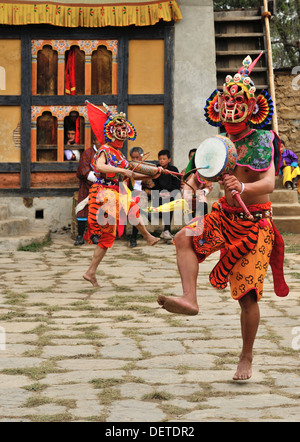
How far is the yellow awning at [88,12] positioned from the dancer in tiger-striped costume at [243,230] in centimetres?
836

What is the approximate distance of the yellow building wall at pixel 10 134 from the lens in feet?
41.4

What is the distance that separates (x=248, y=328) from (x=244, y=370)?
24 cm

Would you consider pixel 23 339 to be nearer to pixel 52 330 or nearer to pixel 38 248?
pixel 52 330

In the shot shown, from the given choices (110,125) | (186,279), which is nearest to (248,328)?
(186,279)

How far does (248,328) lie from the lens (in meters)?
4.20

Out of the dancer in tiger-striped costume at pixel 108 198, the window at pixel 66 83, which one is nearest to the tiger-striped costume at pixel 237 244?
the dancer in tiger-striped costume at pixel 108 198

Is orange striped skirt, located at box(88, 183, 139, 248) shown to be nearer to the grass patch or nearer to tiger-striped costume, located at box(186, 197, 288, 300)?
the grass patch

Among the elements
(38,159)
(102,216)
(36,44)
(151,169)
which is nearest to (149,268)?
(102,216)

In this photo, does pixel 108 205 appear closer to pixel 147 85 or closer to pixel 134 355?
pixel 134 355

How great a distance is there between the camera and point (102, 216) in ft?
25.1

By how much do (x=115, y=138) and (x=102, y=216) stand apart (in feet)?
2.73

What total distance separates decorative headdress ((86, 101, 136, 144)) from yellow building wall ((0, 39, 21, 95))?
505 centimetres

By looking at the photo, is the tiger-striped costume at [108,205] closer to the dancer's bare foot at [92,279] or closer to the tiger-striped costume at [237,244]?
the dancer's bare foot at [92,279]

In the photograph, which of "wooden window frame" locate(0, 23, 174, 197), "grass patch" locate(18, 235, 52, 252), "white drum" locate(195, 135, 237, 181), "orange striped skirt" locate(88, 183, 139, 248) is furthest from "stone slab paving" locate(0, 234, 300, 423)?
"wooden window frame" locate(0, 23, 174, 197)
